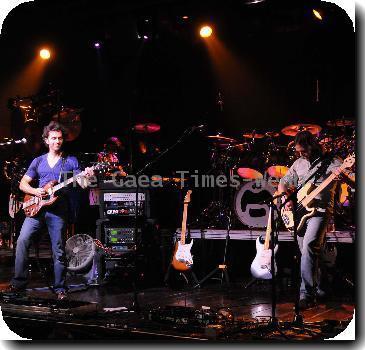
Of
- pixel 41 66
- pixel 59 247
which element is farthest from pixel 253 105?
pixel 59 247

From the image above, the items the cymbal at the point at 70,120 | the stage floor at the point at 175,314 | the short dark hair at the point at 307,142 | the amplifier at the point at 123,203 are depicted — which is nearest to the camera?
the stage floor at the point at 175,314

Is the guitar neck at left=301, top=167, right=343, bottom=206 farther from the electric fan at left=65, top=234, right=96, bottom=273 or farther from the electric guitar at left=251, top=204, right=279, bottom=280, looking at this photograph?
the electric fan at left=65, top=234, right=96, bottom=273

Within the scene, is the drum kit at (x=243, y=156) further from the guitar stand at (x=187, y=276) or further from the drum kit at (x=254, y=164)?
the guitar stand at (x=187, y=276)

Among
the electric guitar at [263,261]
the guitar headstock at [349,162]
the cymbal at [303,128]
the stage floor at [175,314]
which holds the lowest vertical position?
the stage floor at [175,314]

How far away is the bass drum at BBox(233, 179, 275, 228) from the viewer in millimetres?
8923

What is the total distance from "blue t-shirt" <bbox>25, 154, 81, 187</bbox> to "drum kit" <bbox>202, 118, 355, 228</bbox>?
366 cm

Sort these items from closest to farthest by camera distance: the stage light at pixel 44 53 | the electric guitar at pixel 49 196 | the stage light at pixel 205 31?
the electric guitar at pixel 49 196 < the stage light at pixel 205 31 < the stage light at pixel 44 53

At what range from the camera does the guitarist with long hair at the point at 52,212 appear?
20.1 feet

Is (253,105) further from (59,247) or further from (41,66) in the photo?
(59,247)

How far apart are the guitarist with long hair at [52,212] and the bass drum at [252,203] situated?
12.0 feet

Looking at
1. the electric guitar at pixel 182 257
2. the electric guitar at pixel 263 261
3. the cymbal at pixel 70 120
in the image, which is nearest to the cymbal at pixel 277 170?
the electric guitar at pixel 263 261

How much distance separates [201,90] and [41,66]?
336 cm

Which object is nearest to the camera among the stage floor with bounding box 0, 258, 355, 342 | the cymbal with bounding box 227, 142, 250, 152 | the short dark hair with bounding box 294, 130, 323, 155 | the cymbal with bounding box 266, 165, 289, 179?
the stage floor with bounding box 0, 258, 355, 342

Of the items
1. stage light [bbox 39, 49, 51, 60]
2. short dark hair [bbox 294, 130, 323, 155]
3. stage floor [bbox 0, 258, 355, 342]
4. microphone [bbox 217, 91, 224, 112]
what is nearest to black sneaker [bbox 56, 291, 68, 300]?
stage floor [bbox 0, 258, 355, 342]
